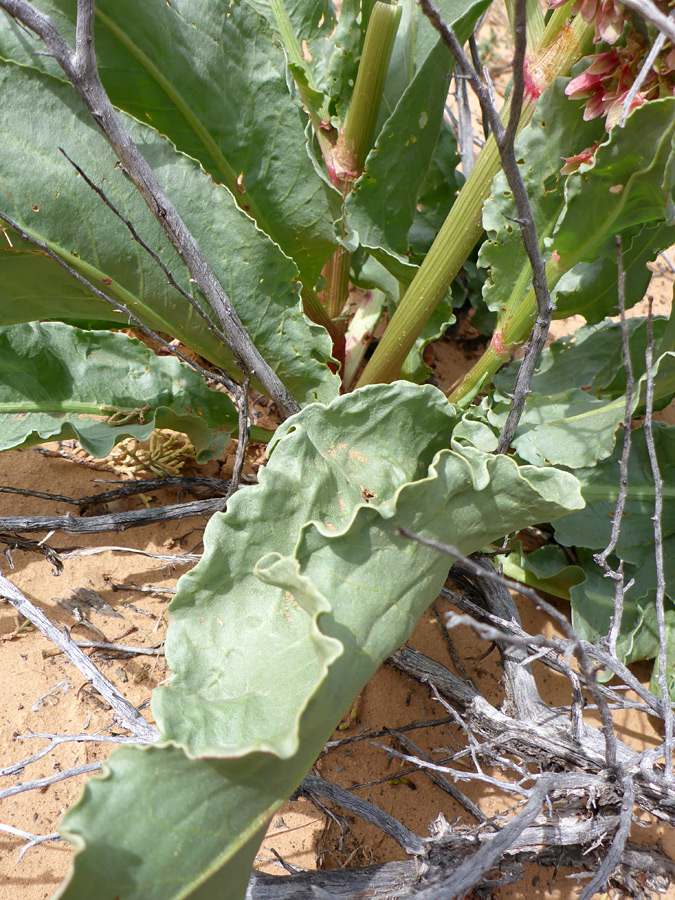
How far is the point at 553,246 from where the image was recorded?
155cm

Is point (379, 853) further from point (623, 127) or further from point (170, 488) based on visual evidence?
point (623, 127)

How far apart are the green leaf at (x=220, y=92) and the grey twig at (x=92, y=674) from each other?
1116 mm

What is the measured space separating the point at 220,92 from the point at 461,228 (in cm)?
67

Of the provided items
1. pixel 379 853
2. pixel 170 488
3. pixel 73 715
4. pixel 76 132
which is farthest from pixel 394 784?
pixel 76 132

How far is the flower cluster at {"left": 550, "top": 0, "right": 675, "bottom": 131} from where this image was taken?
1.22 meters

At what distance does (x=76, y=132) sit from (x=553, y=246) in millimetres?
1058

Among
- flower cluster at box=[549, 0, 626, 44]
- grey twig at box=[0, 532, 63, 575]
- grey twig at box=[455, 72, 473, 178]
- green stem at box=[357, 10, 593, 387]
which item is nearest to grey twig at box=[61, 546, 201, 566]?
grey twig at box=[0, 532, 63, 575]

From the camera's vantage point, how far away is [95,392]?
5.37 feet

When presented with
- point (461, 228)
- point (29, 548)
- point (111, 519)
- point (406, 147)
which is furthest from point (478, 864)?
point (406, 147)

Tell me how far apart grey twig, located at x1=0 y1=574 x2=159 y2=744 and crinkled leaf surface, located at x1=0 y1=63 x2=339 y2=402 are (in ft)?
2.09

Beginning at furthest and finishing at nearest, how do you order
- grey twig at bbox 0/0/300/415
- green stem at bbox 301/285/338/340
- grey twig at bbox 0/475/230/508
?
1. green stem at bbox 301/285/338/340
2. grey twig at bbox 0/475/230/508
3. grey twig at bbox 0/0/300/415

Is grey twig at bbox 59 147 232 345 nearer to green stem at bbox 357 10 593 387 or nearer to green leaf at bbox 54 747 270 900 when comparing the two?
green stem at bbox 357 10 593 387

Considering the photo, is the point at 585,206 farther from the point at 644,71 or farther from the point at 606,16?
the point at 644,71

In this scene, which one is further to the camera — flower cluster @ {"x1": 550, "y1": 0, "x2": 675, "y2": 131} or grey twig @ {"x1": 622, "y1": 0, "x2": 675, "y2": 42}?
flower cluster @ {"x1": 550, "y1": 0, "x2": 675, "y2": 131}
